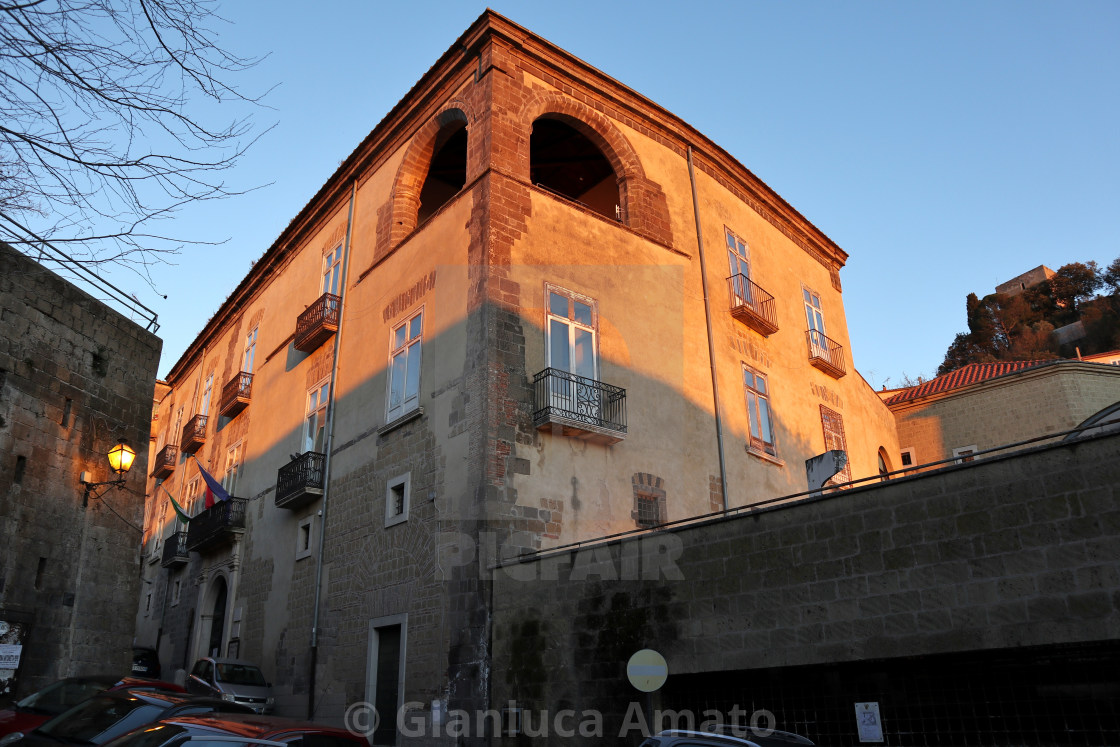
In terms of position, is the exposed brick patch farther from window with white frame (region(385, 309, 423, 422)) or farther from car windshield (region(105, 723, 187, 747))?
car windshield (region(105, 723, 187, 747))

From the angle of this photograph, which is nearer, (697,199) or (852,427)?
(697,199)

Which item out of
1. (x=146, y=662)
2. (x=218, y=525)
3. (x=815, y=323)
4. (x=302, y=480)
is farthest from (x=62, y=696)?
(x=815, y=323)

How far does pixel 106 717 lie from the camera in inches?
320

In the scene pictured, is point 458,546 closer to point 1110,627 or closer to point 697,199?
point 1110,627

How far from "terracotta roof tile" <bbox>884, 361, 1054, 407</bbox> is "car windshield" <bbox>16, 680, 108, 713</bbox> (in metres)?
26.2

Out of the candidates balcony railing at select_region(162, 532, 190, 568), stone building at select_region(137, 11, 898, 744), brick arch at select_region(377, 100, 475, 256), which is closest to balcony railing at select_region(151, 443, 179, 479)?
balcony railing at select_region(162, 532, 190, 568)

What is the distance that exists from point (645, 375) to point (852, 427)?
10.2 metres

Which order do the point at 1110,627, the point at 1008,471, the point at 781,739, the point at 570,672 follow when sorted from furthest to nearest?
1. the point at 570,672
2. the point at 1008,471
3. the point at 1110,627
4. the point at 781,739

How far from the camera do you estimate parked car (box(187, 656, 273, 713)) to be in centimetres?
1641

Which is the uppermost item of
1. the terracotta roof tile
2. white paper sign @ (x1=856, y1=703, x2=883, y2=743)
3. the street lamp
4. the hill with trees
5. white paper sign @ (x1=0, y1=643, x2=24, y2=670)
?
the hill with trees

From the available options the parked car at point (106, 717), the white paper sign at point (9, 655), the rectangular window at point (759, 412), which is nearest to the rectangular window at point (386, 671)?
the white paper sign at point (9, 655)

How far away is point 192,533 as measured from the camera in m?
26.1

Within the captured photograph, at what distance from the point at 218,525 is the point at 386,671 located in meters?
11.3

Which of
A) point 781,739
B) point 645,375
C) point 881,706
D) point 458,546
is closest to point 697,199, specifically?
point 645,375
